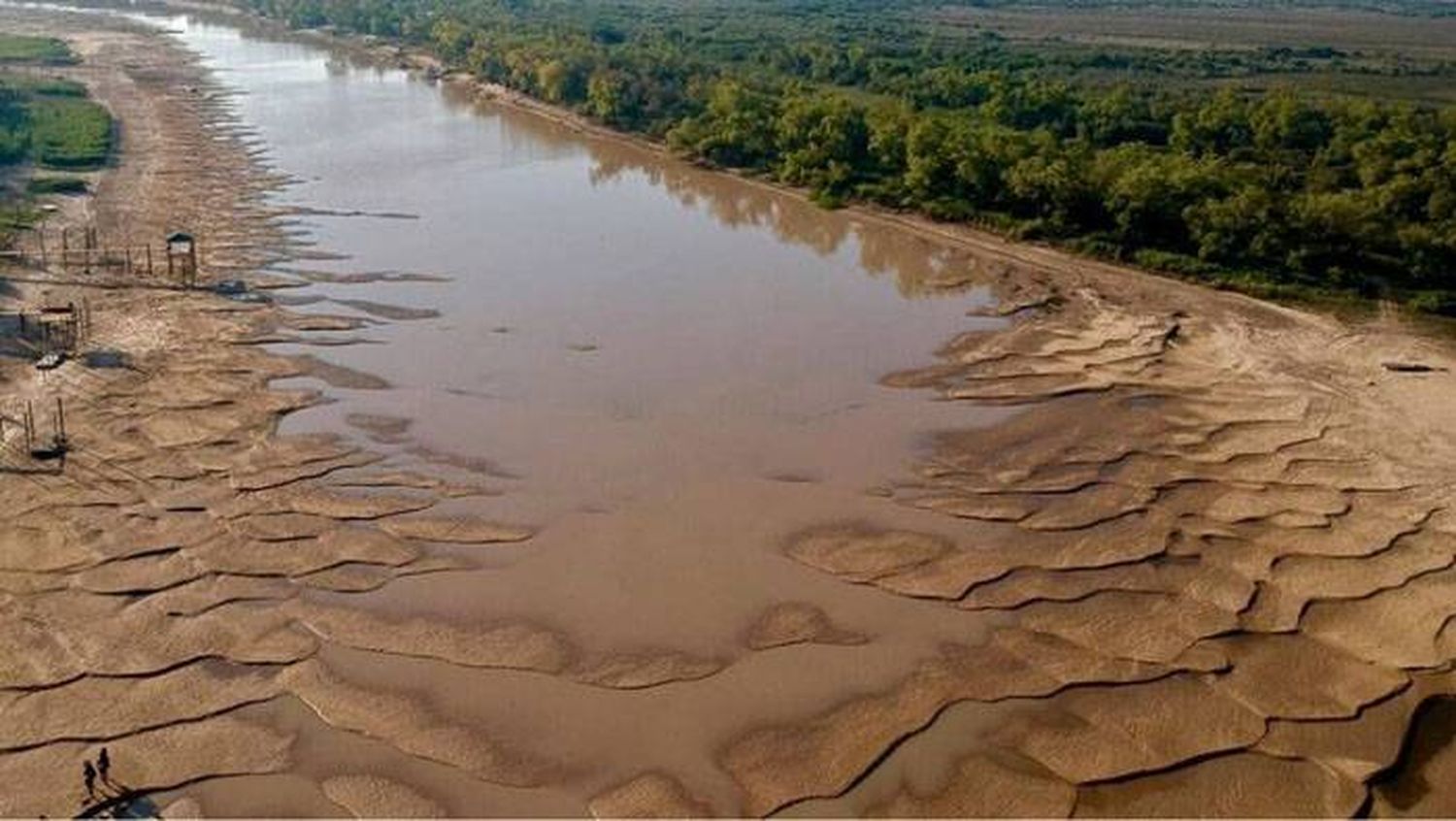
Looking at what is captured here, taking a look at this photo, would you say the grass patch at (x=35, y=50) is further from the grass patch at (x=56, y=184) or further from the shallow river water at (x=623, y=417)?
the grass patch at (x=56, y=184)

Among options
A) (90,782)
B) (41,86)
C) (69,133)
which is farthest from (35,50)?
(90,782)

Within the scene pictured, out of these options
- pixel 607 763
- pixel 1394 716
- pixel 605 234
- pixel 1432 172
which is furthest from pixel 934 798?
pixel 1432 172

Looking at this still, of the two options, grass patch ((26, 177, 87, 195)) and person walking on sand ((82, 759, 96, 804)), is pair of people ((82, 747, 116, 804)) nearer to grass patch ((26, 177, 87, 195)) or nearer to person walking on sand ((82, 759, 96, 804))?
person walking on sand ((82, 759, 96, 804))

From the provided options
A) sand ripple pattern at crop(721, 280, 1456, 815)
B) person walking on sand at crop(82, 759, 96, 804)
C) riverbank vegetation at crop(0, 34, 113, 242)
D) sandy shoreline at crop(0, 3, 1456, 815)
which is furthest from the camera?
riverbank vegetation at crop(0, 34, 113, 242)

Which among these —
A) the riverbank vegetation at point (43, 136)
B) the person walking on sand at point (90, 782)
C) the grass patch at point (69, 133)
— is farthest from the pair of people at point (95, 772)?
the grass patch at point (69, 133)

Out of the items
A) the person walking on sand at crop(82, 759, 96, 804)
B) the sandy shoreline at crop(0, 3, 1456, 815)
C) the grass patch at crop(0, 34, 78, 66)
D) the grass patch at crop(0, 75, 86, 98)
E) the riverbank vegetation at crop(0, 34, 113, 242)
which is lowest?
the person walking on sand at crop(82, 759, 96, 804)

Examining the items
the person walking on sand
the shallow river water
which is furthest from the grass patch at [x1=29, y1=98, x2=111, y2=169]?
the person walking on sand
